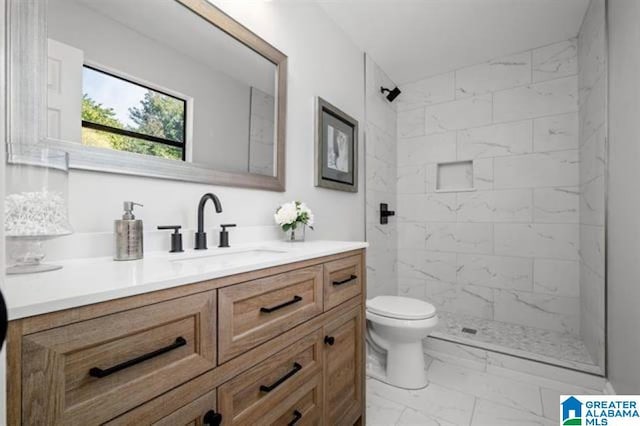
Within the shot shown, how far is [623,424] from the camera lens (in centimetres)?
121

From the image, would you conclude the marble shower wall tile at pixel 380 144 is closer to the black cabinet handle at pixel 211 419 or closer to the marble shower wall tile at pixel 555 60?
the marble shower wall tile at pixel 555 60

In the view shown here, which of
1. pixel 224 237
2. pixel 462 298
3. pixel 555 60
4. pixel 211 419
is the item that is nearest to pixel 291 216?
pixel 224 237

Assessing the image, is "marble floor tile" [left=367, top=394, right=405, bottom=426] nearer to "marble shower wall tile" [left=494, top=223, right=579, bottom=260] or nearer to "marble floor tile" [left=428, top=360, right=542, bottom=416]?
"marble floor tile" [left=428, top=360, right=542, bottom=416]

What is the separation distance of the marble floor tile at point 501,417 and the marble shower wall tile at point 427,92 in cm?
257

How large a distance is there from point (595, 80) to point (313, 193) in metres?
1.99

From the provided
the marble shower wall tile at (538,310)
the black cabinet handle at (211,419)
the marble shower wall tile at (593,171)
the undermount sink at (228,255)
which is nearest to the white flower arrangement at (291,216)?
the undermount sink at (228,255)

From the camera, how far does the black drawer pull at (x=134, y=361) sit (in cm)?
53

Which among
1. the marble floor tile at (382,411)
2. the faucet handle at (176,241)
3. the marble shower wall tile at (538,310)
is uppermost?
the faucet handle at (176,241)


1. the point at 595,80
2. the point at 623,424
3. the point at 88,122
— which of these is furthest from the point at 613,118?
the point at 88,122

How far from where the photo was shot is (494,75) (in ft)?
→ 8.88

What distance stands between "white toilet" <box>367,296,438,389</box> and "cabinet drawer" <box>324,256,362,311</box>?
1.92ft

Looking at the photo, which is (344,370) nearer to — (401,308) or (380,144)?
(401,308)

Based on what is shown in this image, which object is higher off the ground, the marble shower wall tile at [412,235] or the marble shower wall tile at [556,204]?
the marble shower wall tile at [556,204]

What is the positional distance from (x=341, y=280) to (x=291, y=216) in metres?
0.43
